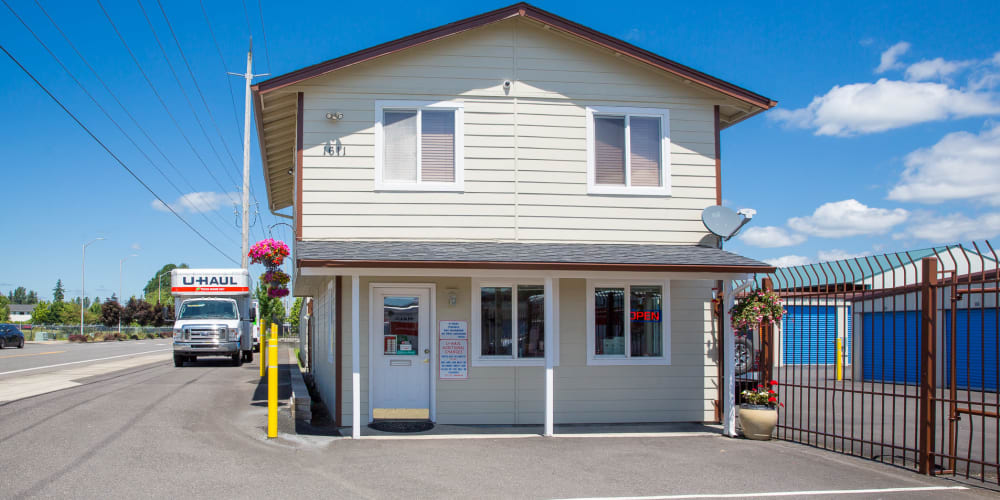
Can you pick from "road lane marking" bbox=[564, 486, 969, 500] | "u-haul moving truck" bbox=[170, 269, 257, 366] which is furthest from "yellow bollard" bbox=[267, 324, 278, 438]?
"u-haul moving truck" bbox=[170, 269, 257, 366]

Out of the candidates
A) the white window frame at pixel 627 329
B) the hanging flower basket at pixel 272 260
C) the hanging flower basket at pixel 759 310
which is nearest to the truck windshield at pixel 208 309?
the hanging flower basket at pixel 272 260

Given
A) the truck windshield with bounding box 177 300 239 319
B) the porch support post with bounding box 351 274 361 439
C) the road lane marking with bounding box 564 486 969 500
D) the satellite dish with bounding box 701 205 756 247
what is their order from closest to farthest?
1. the road lane marking with bounding box 564 486 969 500
2. the porch support post with bounding box 351 274 361 439
3. the satellite dish with bounding box 701 205 756 247
4. the truck windshield with bounding box 177 300 239 319

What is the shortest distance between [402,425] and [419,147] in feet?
14.7

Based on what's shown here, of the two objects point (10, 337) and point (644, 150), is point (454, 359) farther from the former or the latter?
point (10, 337)

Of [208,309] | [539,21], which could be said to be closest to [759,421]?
[539,21]

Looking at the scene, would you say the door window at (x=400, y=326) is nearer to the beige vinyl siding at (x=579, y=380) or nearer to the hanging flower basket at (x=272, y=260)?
the beige vinyl siding at (x=579, y=380)

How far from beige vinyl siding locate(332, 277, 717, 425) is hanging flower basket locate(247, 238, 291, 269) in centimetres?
312

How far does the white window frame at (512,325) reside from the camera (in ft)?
39.2

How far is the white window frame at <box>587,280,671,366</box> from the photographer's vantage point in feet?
40.3

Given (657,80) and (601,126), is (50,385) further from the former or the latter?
(657,80)

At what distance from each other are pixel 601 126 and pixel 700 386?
4751 mm

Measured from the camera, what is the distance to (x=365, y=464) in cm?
877

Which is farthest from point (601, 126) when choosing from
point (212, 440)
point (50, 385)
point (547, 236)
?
point (50, 385)

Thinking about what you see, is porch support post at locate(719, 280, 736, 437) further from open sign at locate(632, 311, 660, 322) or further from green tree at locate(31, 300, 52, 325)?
green tree at locate(31, 300, 52, 325)
